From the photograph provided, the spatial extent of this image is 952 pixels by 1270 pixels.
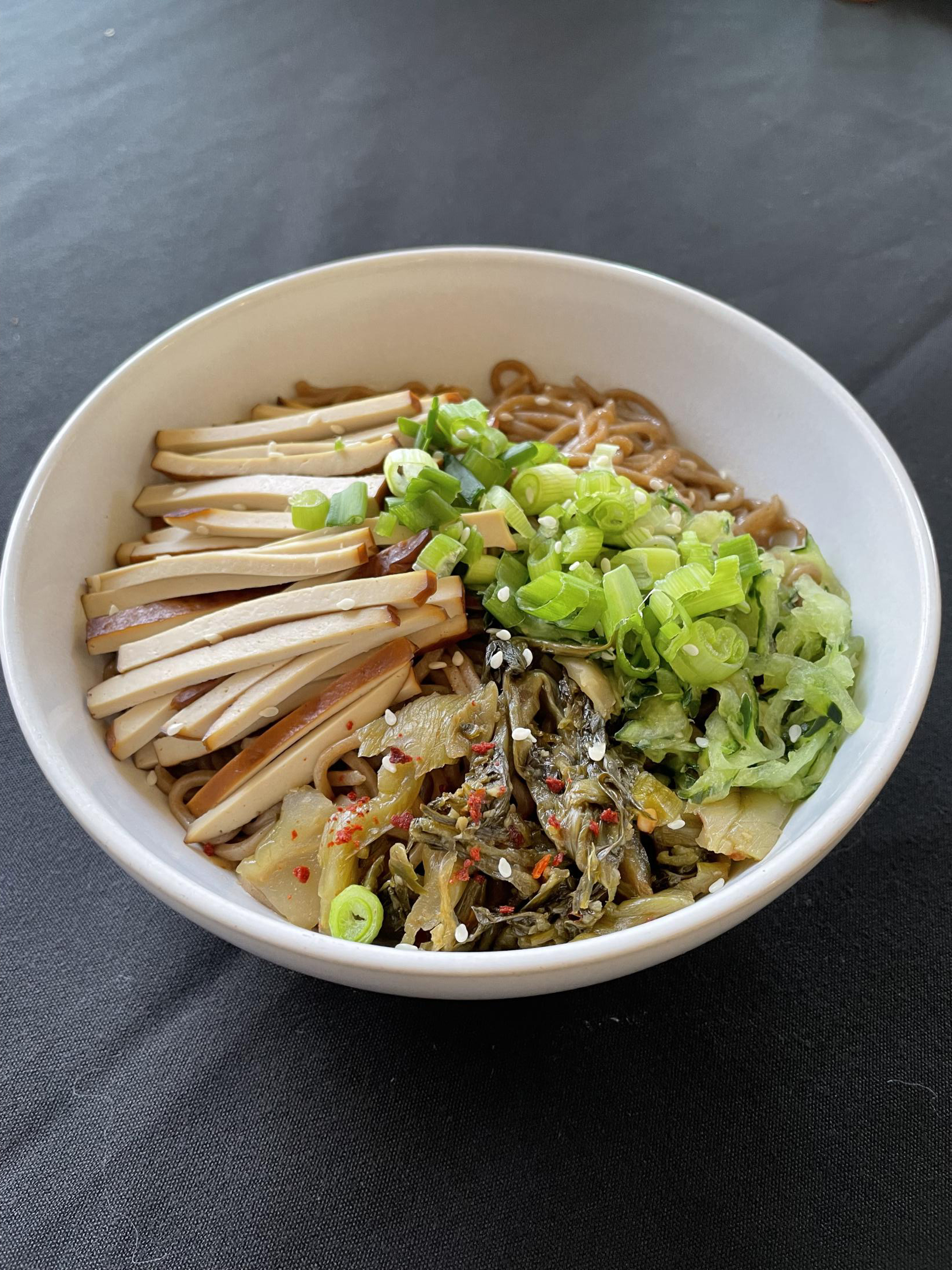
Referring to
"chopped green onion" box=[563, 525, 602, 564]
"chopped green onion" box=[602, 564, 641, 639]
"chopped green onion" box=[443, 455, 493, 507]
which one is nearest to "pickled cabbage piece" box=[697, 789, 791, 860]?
"chopped green onion" box=[602, 564, 641, 639]

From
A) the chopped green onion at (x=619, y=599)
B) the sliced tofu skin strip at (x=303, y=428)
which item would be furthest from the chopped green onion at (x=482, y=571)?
the sliced tofu skin strip at (x=303, y=428)

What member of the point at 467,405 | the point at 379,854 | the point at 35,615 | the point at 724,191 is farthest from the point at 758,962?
the point at 724,191

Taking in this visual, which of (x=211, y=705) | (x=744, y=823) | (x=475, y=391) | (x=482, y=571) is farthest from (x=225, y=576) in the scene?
(x=744, y=823)

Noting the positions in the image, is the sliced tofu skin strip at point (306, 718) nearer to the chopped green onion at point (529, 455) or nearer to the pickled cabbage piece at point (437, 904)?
the pickled cabbage piece at point (437, 904)

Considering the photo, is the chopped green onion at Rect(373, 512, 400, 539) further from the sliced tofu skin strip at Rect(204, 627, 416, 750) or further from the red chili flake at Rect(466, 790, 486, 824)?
the red chili flake at Rect(466, 790, 486, 824)

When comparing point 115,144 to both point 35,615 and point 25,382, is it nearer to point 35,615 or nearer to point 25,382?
point 25,382

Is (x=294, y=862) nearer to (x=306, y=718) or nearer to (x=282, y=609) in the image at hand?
(x=306, y=718)
